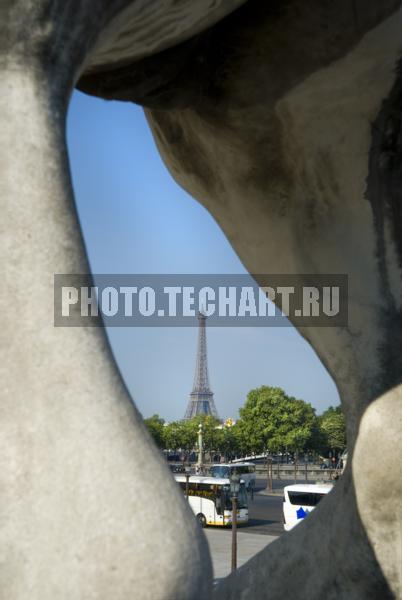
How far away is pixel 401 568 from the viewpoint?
295cm

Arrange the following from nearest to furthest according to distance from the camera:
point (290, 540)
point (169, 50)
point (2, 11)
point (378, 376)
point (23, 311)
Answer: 1. point (23, 311)
2. point (2, 11)
3. point (169, 50)
4. point (378, 376)
5. point (290, 540)

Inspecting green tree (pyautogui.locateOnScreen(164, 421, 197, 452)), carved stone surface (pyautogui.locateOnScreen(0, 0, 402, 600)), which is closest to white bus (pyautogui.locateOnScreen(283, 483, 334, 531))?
carved stone surface (pyautogui.locateOnScreen(0, 0, 402, 600))

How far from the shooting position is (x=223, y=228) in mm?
3594

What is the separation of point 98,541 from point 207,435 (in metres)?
49.4

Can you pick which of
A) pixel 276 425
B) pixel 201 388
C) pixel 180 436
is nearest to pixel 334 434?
pixel 276 425

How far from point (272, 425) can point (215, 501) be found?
66.6 feet

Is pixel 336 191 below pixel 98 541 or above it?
above

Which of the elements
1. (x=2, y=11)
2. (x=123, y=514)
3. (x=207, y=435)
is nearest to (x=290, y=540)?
(x=123, y=514)

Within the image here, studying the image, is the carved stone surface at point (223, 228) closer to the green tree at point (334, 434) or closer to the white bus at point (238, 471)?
the white bus at point (238, 471)

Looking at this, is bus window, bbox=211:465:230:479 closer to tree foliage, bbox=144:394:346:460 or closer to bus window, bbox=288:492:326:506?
bus window, bbox=288:492:326:506

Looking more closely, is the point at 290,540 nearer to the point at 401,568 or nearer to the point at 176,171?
the point at 401,568

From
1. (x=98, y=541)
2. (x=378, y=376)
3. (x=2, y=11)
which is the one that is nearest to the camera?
(x=98, y=541)

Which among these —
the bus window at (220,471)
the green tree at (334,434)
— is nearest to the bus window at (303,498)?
the bus window at (220,471)

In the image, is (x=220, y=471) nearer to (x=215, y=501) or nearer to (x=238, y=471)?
(x=238, y=471)
